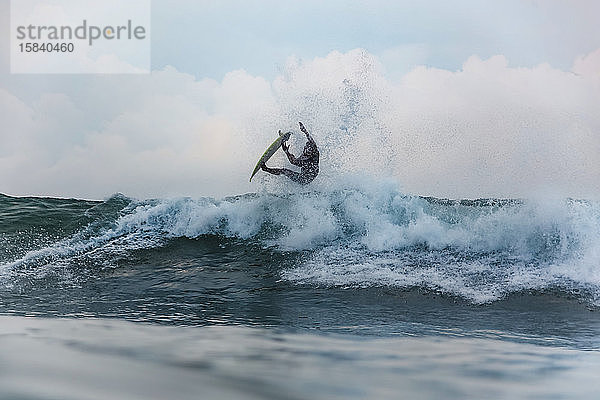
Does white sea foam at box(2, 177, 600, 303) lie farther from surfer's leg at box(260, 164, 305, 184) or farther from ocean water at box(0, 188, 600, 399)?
surfer's leg at box(260, 164, 305, 184)

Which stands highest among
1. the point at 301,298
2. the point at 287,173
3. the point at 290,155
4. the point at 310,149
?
the point at 310,149

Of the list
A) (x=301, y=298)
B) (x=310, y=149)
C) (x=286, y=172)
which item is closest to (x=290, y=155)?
(x=286, y=172)

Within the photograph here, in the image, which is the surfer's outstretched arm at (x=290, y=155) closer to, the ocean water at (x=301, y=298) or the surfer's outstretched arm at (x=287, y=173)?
the surfer's outstretched arm at (x=287, y=173)

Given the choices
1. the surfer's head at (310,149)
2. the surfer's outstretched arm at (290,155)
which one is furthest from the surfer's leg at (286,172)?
the surfer's head at (310,149)

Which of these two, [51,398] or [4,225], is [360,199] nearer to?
[4,225]

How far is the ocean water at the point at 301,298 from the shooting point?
1248mm

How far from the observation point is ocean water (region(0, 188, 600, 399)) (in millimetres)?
1248

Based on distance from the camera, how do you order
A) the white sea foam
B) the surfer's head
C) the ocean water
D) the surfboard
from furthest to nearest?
1. the surfer's head
2. the surfboard
3. the white sea foam
4. the ocean water

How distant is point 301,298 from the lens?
5211 mm

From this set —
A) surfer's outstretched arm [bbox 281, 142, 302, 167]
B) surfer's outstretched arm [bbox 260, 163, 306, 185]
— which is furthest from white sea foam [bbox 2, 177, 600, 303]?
surfer's outstretched arm [bbox 281, 142, 302, 167]

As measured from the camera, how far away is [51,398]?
2.97ft

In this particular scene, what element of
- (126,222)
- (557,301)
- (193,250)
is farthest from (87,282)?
(557,301)

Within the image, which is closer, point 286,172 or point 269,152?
point 269,152

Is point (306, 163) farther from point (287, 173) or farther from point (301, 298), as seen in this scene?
point (301, 298)
